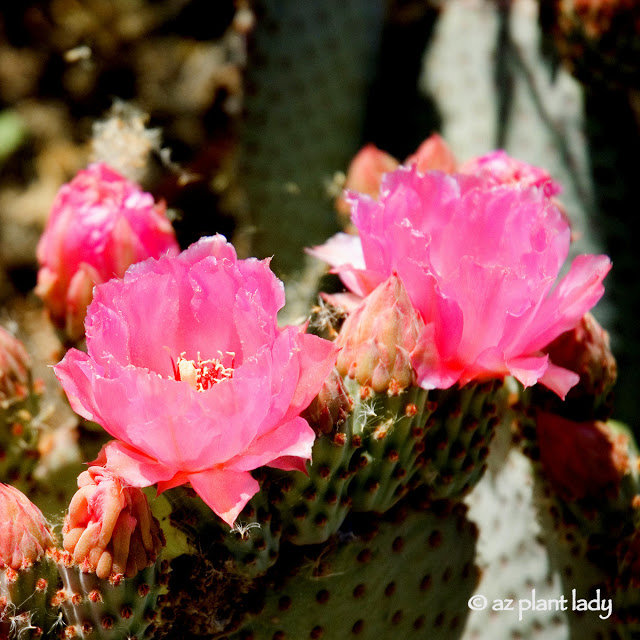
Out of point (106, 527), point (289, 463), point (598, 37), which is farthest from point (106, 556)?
point (598, 37)

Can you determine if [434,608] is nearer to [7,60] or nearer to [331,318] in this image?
[331,318]

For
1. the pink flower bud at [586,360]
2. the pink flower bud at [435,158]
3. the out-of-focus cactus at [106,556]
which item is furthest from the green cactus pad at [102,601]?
the pink flower bud at [435,158]

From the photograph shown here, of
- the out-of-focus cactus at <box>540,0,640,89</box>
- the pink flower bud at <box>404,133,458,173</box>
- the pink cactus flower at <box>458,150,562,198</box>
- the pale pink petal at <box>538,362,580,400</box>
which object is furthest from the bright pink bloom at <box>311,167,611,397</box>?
the out-of-focus cactus at <box>540,0,640,89</box>

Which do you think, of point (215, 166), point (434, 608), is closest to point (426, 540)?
point (434, 608)

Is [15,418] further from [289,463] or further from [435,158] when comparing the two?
[435,158]

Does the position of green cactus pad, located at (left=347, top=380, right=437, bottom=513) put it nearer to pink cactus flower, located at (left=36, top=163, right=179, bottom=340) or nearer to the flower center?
the flower center

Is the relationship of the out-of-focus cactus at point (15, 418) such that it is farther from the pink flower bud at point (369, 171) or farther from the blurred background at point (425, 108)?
the pink flower bud at point (369, 171)
